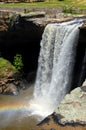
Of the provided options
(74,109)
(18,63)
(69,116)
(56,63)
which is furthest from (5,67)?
(69,116)

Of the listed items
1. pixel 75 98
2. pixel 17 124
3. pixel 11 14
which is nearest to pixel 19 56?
pixel 11 14

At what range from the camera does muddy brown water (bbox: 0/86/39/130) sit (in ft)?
103

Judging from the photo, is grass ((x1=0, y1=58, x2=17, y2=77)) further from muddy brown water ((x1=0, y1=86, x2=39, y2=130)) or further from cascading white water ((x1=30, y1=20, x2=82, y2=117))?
cascading white water ((x1=30, y1=20, x2=82, y2=117))

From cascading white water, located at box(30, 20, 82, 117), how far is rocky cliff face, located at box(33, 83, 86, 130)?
13.6 m

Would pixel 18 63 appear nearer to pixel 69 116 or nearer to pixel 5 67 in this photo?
pixel 5 67

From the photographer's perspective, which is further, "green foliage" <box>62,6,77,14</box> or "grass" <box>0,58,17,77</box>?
"green foliage" <box>62,6,77,14</box>

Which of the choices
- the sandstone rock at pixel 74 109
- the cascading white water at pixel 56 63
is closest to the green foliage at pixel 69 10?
the cascading white water at pixel 56 63

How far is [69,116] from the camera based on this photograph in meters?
19.2

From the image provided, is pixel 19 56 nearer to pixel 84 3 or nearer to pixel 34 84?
pixel 34 84

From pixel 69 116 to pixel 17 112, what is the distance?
16.1 meters

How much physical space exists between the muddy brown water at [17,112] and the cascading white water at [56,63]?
1015 millimetres

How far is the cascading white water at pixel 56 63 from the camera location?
3500cm

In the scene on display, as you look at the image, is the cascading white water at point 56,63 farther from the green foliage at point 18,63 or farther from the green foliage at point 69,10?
the green foliage at point 69,10

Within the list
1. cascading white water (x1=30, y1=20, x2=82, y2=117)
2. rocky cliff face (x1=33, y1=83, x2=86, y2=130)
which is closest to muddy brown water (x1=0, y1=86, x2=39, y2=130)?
cascading white water (x1=30, y1=20, x2=82, y2=117)
